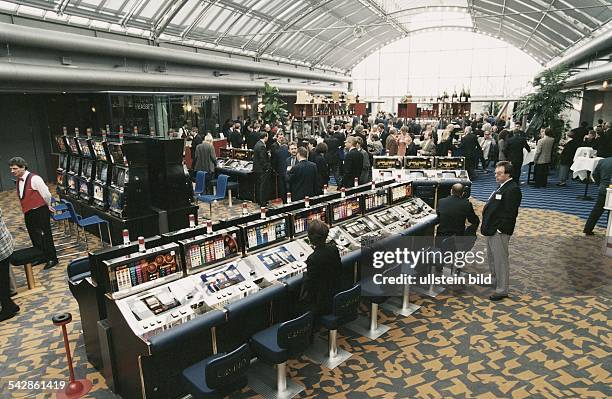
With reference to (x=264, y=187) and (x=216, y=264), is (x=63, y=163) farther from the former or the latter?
(x=216, y=264)

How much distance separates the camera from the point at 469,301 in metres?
5.39

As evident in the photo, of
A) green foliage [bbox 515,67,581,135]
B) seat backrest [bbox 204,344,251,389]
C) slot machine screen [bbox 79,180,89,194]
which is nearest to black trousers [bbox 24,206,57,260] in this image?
slot machine screen [bbox 79,180,89,194]

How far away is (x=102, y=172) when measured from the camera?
24.9ft

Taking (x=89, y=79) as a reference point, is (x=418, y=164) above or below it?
below

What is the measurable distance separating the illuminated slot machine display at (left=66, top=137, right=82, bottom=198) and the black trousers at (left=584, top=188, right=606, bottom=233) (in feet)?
32.3

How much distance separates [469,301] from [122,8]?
11.8 m

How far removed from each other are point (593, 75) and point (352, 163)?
826cm

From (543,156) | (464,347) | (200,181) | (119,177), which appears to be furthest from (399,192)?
(543,156)

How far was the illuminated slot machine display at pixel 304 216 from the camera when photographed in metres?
4.75

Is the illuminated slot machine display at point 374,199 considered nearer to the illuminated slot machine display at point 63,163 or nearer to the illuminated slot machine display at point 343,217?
the illuminated slot machine display at point 343,217

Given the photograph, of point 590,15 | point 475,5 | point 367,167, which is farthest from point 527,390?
point 475,5

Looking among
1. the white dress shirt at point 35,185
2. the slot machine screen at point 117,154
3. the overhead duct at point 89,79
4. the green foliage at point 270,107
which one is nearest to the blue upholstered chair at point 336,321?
the white dress shirt at point 35,185

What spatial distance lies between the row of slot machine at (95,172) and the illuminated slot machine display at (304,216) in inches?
141

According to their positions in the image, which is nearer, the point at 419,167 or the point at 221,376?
the point at 221,376
